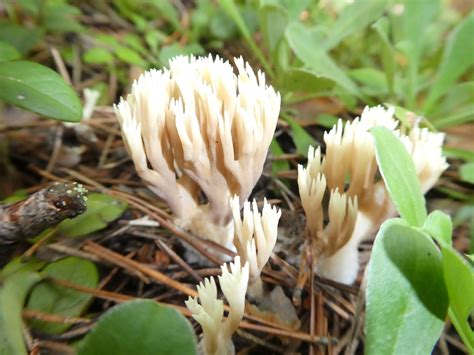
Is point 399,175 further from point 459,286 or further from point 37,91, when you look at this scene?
point 37,91

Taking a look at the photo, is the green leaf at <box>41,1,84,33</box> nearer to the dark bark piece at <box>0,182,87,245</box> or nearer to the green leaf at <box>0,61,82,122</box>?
the green leaf at <box>0,61,82,122</box>

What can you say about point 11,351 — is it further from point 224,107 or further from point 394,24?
point 394,24

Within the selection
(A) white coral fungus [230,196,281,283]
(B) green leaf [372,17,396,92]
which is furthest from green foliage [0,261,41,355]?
(B) green leaf [372,17,396,92]

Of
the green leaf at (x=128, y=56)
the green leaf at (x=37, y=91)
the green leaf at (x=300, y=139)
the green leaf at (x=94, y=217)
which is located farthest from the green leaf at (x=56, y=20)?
the green leaf at (x=300, y=139)

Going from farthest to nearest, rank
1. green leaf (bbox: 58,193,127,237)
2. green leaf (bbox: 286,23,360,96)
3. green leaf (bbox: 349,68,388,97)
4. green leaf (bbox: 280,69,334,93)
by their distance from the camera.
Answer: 1. green leaf (bbox: 349,68,388,97)
2. green leaf (bbox: 286,23,360,96)
3. green leaf (bbox: 280,69,334,93)
4. green leaf (bbox: 58,193,127,237)

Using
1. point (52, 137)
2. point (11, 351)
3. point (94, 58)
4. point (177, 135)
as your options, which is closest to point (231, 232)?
point (177, 135)

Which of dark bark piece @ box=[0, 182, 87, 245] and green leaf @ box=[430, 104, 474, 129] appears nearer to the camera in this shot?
dark bark piece @ box=[0, 182, 87, 245]

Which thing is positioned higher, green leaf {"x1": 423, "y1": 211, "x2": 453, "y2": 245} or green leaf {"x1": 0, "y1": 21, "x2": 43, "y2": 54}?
green leaf {"x1": 0, "y1": 21, "x2": 43, "y2": 54}
